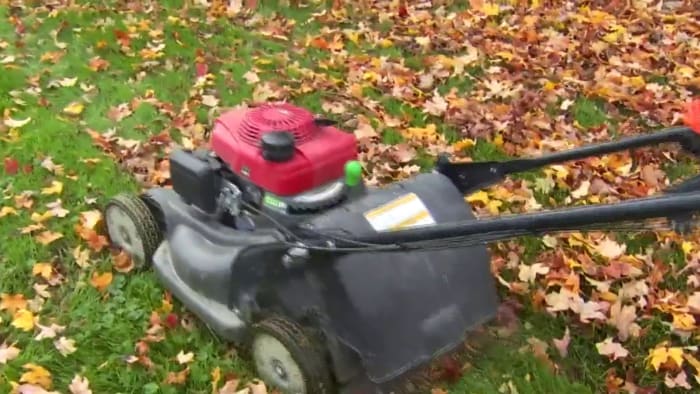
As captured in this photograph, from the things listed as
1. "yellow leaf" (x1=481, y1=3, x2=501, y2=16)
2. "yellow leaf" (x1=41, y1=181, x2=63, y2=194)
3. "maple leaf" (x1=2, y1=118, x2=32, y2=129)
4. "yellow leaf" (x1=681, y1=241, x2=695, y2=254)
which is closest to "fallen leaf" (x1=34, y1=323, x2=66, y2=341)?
"yellow leaf" (x1=41, y1=181, x2=63, y2=194)

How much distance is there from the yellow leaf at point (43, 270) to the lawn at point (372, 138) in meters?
0.04

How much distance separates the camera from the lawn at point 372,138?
304 cm

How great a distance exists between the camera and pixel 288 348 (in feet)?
8.68

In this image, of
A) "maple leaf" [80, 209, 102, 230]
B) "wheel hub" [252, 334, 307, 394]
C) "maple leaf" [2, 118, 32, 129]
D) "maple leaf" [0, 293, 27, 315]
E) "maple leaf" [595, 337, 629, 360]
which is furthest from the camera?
"maple leaf" [2, 118, 32, 129]

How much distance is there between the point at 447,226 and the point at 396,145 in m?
2.08

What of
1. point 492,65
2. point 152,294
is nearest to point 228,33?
point 492,65

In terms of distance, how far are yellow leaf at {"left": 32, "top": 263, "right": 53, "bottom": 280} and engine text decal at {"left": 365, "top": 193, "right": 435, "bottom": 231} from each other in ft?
4.80

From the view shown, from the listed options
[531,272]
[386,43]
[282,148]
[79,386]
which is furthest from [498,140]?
[79,386]

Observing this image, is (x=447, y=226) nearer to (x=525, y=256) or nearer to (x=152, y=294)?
(x=525, y=256)

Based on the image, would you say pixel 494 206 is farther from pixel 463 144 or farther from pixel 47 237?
pixel 47 237

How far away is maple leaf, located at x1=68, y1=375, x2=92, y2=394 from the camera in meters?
2.92

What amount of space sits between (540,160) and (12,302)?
2.06 metres

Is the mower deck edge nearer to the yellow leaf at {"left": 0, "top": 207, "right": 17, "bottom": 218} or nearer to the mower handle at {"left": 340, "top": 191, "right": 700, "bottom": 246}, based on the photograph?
the mower handle at {"left": 340, "top": 191, "right": 700, "bottom": 246}

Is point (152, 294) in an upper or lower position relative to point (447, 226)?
lower
